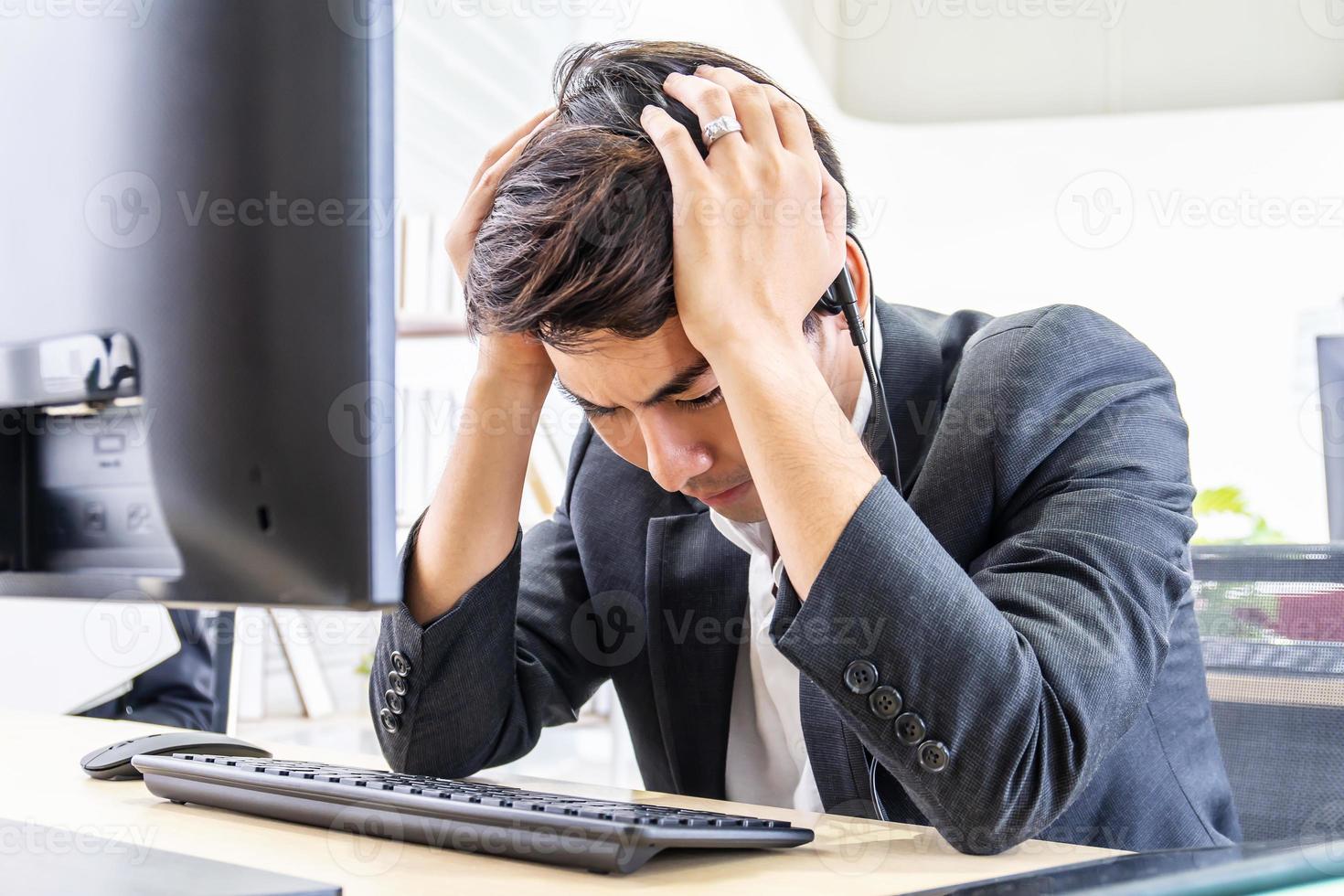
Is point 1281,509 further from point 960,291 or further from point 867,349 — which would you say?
point 867,349

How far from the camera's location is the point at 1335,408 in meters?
1.44

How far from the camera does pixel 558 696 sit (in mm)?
1088

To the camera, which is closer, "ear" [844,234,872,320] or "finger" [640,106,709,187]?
"finger" [640,106,709,187]

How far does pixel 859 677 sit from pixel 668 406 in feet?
0.95

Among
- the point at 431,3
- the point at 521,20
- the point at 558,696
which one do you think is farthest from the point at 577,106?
the point at 521,20

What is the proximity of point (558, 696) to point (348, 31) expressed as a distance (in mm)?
756

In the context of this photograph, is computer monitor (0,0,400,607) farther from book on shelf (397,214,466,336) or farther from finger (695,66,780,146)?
book on shelf (397,214,466,336)

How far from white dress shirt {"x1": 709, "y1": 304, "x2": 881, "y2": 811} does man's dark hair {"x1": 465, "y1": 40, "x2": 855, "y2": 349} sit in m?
0.27

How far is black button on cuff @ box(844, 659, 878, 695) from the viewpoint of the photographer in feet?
2.10

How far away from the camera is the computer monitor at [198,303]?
18.3 inches
